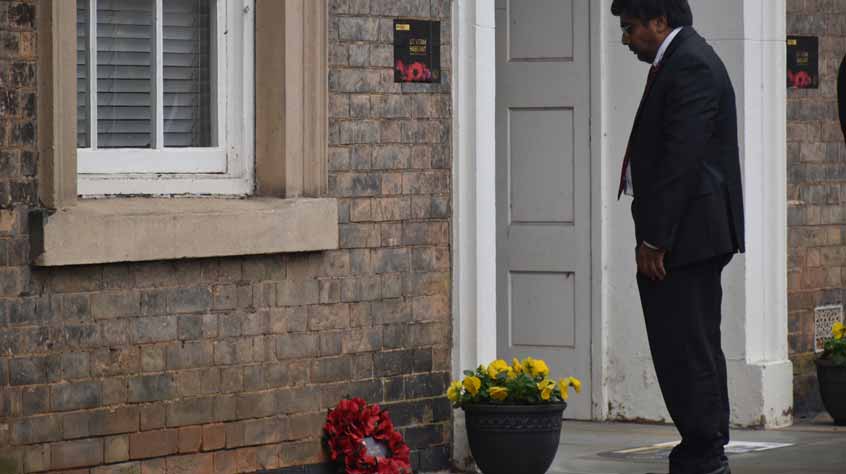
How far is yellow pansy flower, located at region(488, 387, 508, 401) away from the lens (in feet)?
27.3

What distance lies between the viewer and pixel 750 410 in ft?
34.1

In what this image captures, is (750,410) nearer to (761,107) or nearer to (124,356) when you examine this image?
(761,107)

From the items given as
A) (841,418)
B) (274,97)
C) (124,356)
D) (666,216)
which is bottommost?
(841,418)

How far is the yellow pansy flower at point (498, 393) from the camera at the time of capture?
8.32 meters

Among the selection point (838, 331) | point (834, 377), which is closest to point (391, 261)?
point (834, 377)

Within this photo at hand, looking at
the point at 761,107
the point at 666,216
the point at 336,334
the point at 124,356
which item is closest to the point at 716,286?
the point at 666,216

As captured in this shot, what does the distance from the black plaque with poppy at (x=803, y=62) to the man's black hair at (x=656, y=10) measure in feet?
12.0

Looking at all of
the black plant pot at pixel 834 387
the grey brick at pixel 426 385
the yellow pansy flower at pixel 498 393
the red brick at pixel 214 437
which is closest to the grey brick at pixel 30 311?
the red brick at pixel 214 437

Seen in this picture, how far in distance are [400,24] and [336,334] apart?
142 cm

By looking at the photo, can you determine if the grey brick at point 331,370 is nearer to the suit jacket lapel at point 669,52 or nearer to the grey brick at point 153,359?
the grey brick at point 153,359

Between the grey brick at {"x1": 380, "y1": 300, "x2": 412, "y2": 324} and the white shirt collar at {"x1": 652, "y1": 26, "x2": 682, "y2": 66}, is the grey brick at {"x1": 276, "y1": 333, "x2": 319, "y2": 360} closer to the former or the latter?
the grey brick at {"x1": 380, "y1": 300, "x2": 412, "y2": 324}

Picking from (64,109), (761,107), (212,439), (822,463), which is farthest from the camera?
(761,107)

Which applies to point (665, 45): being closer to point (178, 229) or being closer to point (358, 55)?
point (358, 55)

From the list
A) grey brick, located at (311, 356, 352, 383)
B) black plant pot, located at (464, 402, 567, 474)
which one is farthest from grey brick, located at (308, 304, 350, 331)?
black plant pot, located at (464, 402, 567, 474)
